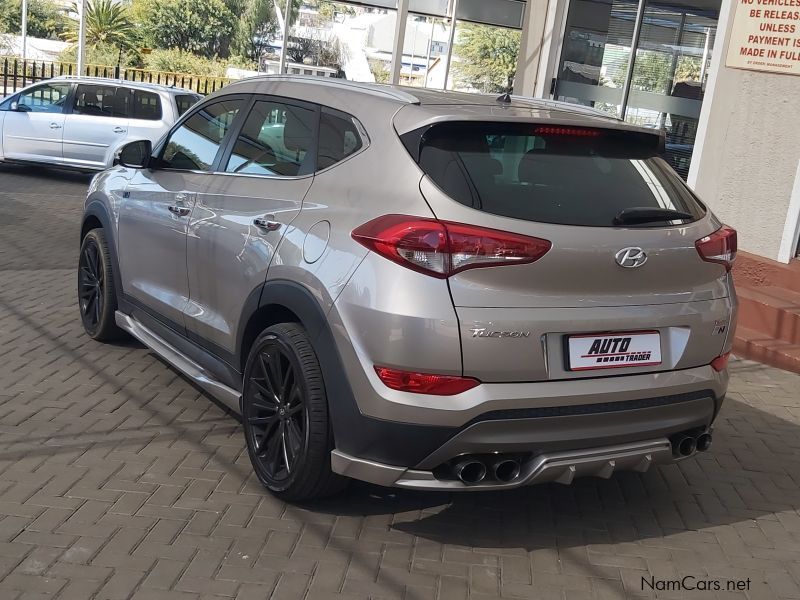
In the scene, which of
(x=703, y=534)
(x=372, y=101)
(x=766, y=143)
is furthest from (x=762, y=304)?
(x=372, y=101)

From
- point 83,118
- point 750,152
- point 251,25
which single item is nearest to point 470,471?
point 750,152

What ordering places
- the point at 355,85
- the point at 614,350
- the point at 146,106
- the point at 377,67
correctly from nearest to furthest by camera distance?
the point at 614,350 < the point at 355,85 < the point at 146,106 < the point at 377,67

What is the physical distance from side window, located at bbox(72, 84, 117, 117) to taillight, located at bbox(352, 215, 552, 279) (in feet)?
39.4

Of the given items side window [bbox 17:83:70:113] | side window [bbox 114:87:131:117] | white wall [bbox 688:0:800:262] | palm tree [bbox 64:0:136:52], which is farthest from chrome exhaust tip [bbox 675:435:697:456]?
palm tree [bbox 64:0:136:52]

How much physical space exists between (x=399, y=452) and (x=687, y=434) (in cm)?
129

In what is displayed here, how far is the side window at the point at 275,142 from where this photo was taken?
412 centimetres

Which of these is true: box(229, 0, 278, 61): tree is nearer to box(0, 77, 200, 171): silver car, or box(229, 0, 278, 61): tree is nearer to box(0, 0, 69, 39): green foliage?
box(0, 0, 69, 39): green foliage

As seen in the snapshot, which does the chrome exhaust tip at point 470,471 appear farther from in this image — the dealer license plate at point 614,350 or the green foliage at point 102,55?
the green foliage at point 102,55

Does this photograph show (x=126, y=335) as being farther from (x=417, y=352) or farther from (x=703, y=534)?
(x=703, y=534)

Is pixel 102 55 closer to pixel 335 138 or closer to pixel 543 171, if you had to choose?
pixel 335 138

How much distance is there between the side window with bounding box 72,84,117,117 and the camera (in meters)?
14.2

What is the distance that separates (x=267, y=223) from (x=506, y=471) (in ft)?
4.86

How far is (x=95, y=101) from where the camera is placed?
14.3m

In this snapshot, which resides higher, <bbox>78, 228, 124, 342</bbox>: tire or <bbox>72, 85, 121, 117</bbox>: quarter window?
<bbox>72, 85, 121, 117</bbox>: quarter window
